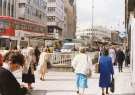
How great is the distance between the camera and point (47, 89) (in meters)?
19.1

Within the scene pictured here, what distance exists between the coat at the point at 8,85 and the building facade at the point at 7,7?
80459 mm

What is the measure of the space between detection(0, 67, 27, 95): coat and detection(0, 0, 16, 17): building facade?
80.5m

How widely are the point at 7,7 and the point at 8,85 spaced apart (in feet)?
281

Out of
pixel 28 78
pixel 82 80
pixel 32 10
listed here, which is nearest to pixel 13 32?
pixel 28 78

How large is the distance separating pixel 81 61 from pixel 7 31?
3129cm

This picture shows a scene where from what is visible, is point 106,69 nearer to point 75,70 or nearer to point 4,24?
point 75,70

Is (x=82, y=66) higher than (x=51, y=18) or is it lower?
lower

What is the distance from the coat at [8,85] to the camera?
6352 millimetres

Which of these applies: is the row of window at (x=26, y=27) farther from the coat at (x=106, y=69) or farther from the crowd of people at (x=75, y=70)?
the coat at (x=106, y=69)

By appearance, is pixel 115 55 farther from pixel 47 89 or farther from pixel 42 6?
pixel 42 6

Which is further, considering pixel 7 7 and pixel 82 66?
pixel 7 7

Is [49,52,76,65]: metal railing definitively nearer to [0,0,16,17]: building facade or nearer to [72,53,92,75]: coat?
[72,53,92,75]: coat

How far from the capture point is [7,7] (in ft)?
299

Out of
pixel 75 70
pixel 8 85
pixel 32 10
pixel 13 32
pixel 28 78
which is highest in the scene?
pixel 32 10
